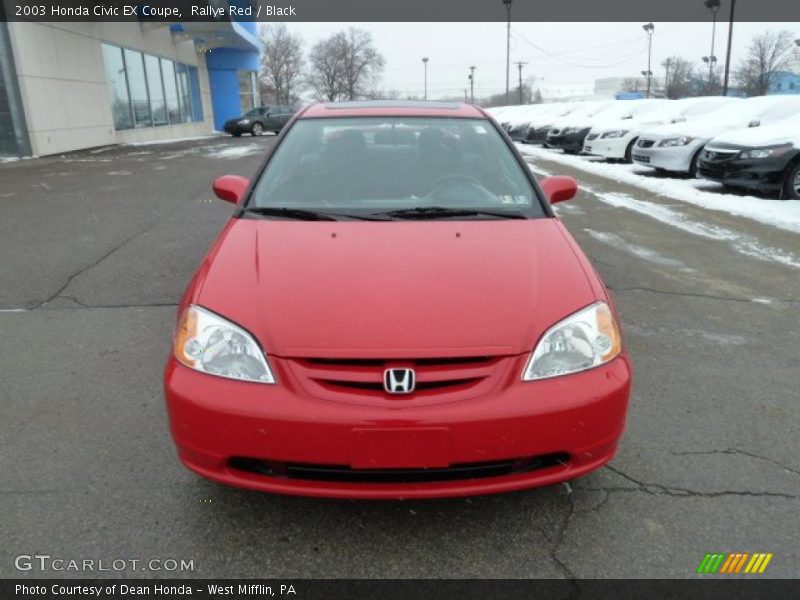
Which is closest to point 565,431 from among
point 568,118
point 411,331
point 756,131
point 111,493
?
point 411,331

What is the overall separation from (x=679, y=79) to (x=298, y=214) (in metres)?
81.3

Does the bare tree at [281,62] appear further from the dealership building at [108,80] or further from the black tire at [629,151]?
the black tire at [629,151]

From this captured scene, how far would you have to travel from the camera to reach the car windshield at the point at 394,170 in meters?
3.08

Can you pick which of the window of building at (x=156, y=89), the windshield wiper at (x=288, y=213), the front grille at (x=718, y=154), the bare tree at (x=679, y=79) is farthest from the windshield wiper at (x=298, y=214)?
the bare tree at (x=679, y=79)

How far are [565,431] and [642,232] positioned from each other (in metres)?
6.21

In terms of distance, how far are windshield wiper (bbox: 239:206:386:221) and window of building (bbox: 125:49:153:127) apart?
23198 millimetres

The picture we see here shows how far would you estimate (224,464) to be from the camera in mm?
2074

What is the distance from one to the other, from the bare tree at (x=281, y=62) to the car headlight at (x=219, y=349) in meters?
72.2

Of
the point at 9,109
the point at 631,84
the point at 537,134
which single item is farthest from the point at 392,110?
the point at 631,84

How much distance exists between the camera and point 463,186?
325cm

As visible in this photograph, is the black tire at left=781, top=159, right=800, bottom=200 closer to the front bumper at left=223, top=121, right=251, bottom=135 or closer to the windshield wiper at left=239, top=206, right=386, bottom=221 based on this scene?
the windshield wiper at left=239, top=206, right=386, bottom=221

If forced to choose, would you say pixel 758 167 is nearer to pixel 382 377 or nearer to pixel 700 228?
pixel 700 228

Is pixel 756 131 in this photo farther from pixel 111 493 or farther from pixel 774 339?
pixel 111 493

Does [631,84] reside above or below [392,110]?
above
